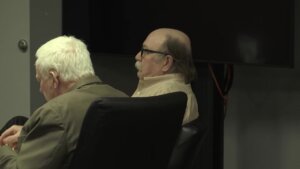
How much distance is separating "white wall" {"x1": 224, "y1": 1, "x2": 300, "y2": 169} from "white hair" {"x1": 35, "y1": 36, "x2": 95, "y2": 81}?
6.11 feet

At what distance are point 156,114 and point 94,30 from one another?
2.05 metres

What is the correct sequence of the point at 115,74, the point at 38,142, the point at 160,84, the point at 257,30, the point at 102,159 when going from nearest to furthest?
the point at 102,159, the point at 38,142, the point at 160,84, the point at 257,30, the point at 115,74

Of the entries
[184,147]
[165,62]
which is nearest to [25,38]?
[165,62]

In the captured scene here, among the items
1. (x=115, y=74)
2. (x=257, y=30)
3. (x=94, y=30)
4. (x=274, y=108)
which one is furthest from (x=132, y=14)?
(x=274, y=108)

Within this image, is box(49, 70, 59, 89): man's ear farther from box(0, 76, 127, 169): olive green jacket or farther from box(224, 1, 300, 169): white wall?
box(224, 1, 300, 169): white wall

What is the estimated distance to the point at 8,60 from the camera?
3664 mm

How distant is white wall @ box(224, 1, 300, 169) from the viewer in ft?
11.6

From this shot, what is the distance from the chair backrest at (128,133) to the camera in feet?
5.15

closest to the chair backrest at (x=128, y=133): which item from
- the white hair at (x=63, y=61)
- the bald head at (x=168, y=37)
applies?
the white hair at (x=63, y=61)

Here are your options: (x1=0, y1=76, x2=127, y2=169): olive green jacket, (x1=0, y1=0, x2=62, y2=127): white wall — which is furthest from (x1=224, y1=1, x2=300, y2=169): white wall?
(x1=0, y1=76, x2=127, y2=169): olive green jacket

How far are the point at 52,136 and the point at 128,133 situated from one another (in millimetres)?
241

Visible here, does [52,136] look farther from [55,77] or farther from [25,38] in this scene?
[25,38]

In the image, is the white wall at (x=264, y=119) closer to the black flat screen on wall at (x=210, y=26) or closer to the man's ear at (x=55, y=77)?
the black flat screen on wall at (x=210, y=26)

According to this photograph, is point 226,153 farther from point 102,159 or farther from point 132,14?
point 102,159
